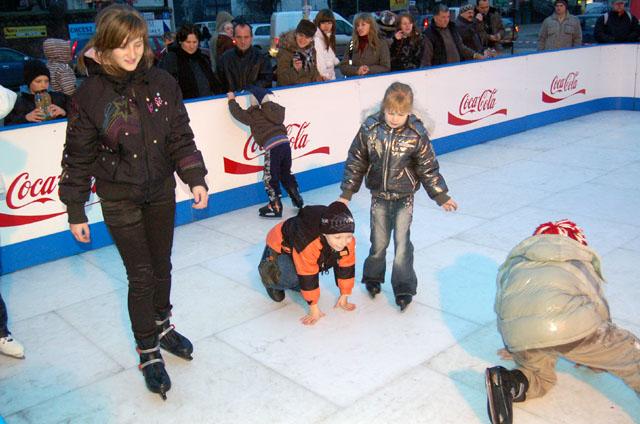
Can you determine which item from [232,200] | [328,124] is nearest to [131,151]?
[232,200]

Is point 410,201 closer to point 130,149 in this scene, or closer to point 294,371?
point 294,371

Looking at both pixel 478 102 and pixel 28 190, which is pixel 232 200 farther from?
pixel 478 102

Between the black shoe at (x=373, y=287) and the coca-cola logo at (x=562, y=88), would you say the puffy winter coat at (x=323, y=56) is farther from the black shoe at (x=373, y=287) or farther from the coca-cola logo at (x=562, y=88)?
the coca-cola logo at (x=562, y=88)

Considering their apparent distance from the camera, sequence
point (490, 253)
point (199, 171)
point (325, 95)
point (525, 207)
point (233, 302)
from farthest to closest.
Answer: point (325, 95), point (525, 207), point (490, 253), point (233, 302), point (199, 171)

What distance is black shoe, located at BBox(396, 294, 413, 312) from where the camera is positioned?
487cm

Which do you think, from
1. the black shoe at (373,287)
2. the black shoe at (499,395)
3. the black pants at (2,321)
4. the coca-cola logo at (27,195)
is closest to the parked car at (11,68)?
the coca-cola logo at (27,195)

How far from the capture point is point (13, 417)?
12.6ft

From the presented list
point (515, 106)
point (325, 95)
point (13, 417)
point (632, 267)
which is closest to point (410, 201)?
point (632, 267)

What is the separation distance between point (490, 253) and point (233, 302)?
220 centimetres

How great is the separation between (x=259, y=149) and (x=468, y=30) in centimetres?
476

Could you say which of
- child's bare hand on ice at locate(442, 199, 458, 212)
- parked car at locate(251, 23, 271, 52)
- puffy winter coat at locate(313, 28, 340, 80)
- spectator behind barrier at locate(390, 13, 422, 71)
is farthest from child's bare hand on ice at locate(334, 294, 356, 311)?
parked car at locate(251, 23, 271, 52)

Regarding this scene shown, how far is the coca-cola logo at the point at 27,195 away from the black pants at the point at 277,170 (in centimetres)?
202

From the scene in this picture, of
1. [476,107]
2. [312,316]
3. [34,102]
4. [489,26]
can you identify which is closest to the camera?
[312,316]

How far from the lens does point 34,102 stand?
A: 633cm
